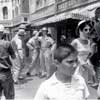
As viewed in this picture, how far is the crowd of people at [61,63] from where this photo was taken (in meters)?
2.99

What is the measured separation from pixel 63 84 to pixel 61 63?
19cm

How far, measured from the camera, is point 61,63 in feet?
9.95

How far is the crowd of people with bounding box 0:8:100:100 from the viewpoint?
2.99 m

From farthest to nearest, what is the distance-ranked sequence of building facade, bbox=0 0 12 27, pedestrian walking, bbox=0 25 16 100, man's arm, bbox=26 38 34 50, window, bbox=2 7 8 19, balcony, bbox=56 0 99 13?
window, bbox=2 7 8 19 < building facade, bbox=0 0 12 27 < balcony, bbox=56 0 99 13 < man's arm, bbox=26 38 34 50 < pedestrian walking, bbox=0 25 16 100

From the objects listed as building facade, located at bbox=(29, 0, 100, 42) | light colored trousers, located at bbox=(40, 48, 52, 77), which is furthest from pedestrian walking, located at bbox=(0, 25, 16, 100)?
light colored trousers, located at bbox=(40, 48, 52, 77)

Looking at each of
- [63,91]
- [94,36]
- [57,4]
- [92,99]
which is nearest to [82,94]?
[63,91]

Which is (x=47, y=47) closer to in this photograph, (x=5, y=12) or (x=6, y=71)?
(x=6, y=71)

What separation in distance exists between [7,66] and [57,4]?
14.1 m

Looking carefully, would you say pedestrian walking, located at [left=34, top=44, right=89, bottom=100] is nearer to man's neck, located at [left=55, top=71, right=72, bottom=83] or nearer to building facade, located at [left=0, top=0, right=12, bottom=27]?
man's neck, located at [left=55, top=71, right=72, bottom=83]

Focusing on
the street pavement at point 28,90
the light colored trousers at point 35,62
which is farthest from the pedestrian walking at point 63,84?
the light colored trousers at point 35,62

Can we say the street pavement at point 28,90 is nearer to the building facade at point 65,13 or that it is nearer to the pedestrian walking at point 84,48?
the pedestrian walking at point 84,48

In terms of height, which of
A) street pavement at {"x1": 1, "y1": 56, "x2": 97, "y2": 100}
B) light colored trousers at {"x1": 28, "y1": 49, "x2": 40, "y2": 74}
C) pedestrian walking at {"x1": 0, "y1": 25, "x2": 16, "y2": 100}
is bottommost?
street pavement at {"x1": 1, "y1": 56, "x2": 97, "y2": 100}

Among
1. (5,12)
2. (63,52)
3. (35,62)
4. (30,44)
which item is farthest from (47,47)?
(5,12)

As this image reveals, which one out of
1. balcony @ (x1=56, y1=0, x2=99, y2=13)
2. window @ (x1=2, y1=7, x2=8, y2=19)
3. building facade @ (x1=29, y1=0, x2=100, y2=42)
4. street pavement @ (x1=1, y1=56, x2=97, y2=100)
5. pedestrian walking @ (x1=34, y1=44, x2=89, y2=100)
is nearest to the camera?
pedestrian walking @ (x1=34, y1=44, x2=89, y2=100)
